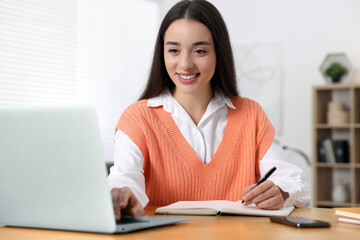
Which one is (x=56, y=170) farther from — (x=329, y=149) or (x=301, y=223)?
(x=329, y=149)

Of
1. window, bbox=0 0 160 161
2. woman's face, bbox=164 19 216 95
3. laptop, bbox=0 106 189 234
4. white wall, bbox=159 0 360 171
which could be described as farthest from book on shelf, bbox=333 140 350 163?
laptop, bbox=0 106 189 234

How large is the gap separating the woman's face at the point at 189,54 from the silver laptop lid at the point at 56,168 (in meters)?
0.87

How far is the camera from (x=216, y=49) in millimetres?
1831

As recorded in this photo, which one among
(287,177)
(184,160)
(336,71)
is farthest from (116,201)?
(336,71)

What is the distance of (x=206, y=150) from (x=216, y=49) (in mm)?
399

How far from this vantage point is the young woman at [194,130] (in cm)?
172

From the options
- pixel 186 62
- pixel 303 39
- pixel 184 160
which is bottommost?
pixel 184 160

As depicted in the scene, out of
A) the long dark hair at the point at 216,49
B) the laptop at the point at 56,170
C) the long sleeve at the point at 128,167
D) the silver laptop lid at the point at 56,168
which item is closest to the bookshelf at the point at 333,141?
the long dark hair at the point at 216,49

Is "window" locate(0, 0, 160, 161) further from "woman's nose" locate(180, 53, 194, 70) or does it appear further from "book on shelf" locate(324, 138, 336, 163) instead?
"woman's nose" locate(180, 53, 194, 70)

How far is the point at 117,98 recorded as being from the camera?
14.6ft

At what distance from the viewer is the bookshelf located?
4301 mm

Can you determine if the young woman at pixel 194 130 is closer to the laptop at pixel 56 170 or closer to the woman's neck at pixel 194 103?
the woman's neck at pixel 194 103

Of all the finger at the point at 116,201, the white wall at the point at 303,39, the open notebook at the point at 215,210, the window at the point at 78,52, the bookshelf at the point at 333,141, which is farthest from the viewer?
the white wall at the point at 303,39

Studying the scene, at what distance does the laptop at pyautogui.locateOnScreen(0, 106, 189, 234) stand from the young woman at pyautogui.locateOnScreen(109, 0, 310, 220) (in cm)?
63
